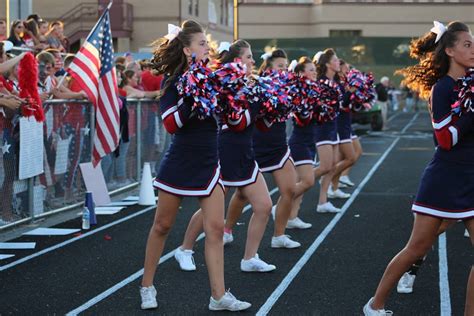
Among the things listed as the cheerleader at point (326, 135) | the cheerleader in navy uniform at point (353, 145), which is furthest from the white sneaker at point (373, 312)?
the cheerleader in navy uniform at point (353, 145)

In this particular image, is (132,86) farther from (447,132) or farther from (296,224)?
(447,132)

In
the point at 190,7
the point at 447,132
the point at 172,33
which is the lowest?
the point at 447,132

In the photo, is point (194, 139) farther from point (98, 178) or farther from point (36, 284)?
point (98, 178)

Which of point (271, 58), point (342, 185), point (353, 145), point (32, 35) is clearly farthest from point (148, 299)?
point (342, 185)

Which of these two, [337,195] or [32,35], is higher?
[32,35]

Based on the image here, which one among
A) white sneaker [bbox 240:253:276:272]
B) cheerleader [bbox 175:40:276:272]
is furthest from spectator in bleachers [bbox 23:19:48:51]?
white sneaker [bbox 240:253:276:272]

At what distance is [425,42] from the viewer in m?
5.52

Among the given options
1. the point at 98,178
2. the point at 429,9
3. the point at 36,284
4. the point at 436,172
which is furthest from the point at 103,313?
the point at 429,9

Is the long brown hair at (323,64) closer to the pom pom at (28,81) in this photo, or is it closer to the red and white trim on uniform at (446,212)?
the pom pom at (28,81)

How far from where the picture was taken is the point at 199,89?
18.1 feet

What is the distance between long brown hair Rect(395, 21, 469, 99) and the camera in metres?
5.32

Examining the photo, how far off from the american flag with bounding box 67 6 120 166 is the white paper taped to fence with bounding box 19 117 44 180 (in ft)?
4.68

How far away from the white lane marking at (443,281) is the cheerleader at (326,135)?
81.4 inches

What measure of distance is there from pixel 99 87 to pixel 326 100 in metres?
3.26
